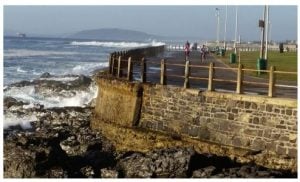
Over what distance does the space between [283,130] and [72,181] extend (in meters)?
4.55

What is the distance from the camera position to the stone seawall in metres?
13.9

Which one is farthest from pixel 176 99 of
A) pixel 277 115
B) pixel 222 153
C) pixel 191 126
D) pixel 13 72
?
pixel 13 72

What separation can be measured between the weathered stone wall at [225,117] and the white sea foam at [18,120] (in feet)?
18.7

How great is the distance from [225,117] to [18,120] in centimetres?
915

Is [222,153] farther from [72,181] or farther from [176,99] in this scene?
[72,181]

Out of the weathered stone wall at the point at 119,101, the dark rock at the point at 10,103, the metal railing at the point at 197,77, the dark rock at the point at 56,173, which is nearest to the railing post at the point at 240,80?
the metal railing at the point at 197,77

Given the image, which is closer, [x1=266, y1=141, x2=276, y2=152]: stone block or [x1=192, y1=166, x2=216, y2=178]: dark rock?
[x1=192, y1=166, x2=216, y2=178]: dark rock

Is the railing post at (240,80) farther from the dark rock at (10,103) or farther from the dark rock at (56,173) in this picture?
the dark rock at (10,103)

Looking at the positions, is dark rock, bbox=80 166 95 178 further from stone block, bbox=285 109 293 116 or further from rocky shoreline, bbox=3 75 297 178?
stone block, bbox=285 109 293 116

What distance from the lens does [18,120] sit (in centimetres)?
2180

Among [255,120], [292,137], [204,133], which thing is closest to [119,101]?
[204,133]

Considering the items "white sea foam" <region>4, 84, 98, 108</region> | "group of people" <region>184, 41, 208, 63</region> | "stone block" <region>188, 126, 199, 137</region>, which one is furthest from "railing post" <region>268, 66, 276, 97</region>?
"group of people" <region>184, 41, 208, 63</region>

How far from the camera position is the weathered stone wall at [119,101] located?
16969mm

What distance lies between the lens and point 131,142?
663 inches
